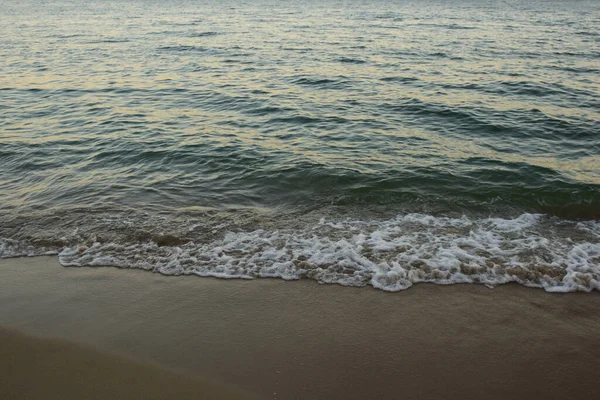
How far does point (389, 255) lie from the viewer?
6.55 meters

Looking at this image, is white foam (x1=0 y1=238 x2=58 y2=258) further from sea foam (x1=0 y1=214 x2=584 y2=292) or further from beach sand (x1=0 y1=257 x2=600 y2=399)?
beach sand (x1=0 y1=257 x2=600 y2=399)

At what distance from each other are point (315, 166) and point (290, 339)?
5.36 meters

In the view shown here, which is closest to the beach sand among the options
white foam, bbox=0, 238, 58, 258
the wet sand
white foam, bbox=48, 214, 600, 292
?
the wet sand

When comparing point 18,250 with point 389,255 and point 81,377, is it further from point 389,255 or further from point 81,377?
point 389,255

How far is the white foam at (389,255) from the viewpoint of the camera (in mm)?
6043

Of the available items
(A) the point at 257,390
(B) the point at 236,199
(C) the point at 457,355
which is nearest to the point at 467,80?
(B) the point at 236,199

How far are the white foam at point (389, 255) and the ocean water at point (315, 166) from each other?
28 mm

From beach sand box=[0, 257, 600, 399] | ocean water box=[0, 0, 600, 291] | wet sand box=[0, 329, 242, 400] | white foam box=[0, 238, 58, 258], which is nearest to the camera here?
wet sand box=[0, 329, 242, 400]

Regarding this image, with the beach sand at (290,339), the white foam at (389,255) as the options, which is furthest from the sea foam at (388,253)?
the beach sand at (290,339)

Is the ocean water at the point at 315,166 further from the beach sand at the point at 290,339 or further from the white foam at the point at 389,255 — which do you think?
the beach sand at the point at 290,339

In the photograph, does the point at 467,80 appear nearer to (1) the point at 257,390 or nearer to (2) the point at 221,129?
(2) the point at 221,129

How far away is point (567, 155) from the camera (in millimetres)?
10445

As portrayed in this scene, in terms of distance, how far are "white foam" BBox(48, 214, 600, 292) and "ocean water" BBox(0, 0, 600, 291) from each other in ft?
0.09

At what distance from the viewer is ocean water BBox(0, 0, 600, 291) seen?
6590mm
